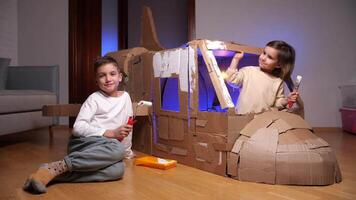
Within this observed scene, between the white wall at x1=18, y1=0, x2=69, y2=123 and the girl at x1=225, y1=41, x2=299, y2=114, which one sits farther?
the white wall at x1=18, y1=0, x2=69, y2=123

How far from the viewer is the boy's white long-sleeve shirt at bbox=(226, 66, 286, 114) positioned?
144 cm

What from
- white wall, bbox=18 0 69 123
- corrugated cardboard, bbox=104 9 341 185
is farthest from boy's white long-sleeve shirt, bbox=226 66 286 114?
white wall, bbox=18 0 69 123

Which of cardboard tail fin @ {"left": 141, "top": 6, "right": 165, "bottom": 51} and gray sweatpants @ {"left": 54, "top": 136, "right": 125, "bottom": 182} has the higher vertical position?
cardboard tail fin @ {"left": 141, "top": 6, "right": 165, "bottom": 51}

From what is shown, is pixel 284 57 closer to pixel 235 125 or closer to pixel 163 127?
pixel 235 125

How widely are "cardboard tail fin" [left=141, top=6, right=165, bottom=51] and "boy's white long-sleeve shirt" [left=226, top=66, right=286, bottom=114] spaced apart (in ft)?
2.13

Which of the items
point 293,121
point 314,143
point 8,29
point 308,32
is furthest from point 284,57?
point 8,29

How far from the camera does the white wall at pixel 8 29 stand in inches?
114

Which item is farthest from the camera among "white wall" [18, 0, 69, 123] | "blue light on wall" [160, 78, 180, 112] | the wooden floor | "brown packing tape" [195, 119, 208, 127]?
"white wall" [18, 0, 69, 123]

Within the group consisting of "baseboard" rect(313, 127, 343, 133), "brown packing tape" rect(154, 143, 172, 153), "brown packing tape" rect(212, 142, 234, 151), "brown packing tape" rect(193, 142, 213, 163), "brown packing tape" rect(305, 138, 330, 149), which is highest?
"brown packing tape" rect(305, 138, 330, 149)

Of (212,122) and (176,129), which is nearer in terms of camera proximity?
(212,122)

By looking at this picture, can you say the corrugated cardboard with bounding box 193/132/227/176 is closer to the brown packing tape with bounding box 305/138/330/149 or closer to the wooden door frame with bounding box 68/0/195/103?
the brown packing tape with bounding box 305/138/330/149

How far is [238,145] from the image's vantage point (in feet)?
4.00

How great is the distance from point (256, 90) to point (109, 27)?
8.36 ft

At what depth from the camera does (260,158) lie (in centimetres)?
116
